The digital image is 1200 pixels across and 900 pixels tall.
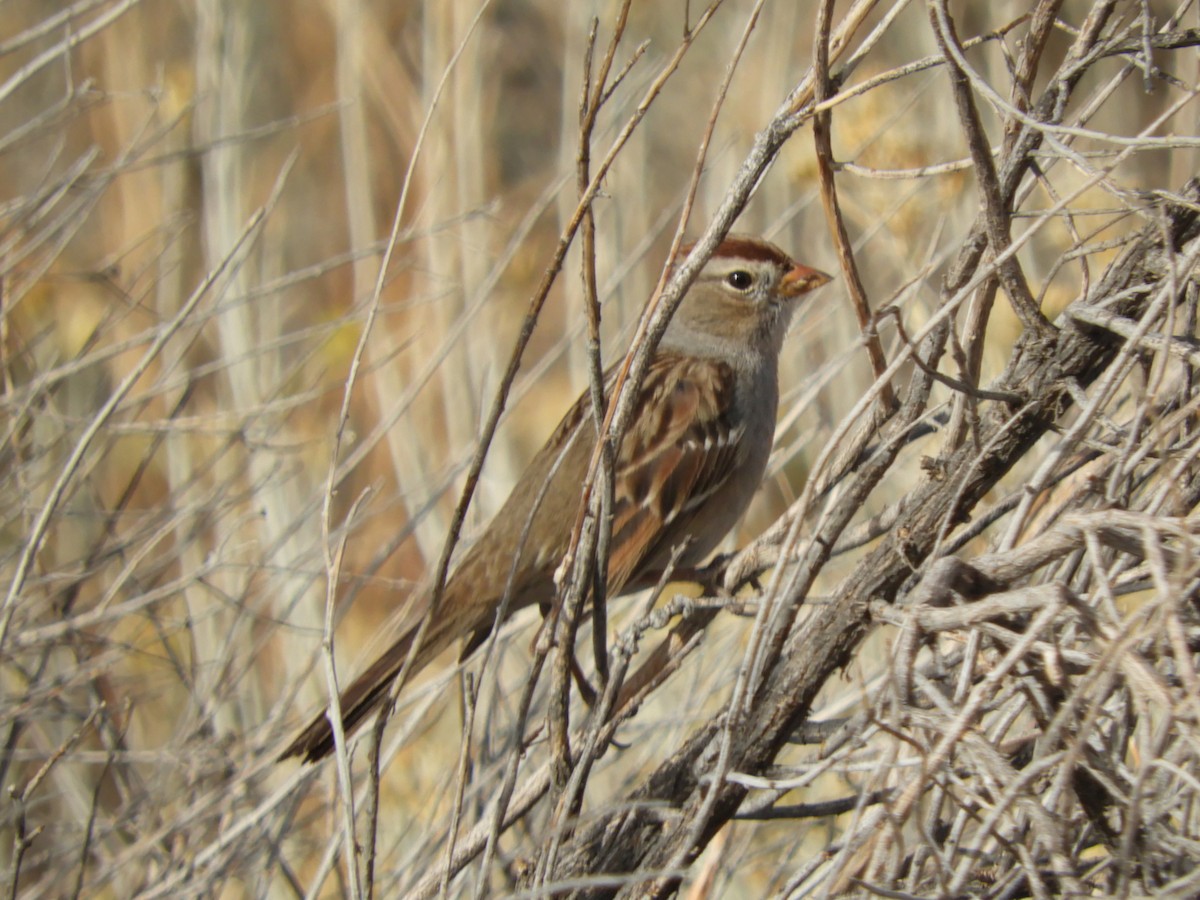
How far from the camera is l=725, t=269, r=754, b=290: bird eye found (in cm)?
341

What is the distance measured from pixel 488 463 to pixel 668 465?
1190 millimetres

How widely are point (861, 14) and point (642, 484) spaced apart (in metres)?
1.70

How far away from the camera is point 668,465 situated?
3.17 meters

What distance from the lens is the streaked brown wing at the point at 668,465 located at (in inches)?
123

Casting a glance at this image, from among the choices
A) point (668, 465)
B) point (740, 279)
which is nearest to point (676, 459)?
point (668, 465)

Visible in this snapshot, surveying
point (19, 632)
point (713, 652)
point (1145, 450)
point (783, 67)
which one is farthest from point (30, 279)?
point (1145, 450)

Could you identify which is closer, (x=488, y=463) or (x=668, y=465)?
(x=668, y=465)

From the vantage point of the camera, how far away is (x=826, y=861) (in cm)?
164

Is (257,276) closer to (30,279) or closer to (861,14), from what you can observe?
(30,279)

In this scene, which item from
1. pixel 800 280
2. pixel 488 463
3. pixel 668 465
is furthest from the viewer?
pixel 488 463

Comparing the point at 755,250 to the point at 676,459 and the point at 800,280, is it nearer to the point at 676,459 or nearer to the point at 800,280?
the point at 800,280

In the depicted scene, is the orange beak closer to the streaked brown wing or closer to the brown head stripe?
the brown head stripe

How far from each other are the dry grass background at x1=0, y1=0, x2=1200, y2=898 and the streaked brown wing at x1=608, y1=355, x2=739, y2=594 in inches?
7.8

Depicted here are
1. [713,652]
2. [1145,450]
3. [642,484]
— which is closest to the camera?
[1145,450]
